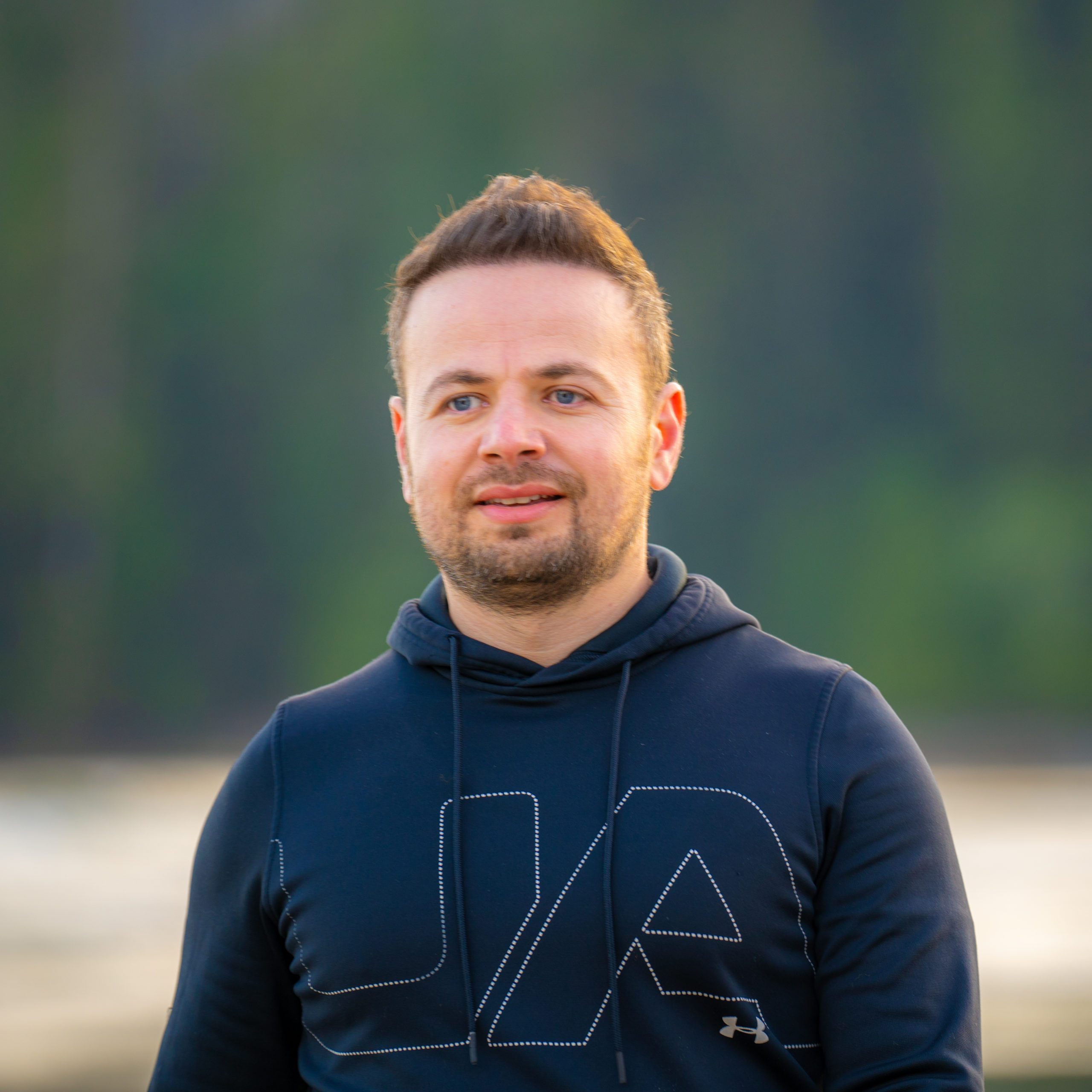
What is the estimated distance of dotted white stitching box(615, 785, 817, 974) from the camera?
4.40 ft

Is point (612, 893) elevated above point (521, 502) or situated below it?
below

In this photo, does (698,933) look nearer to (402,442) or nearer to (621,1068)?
(621,1068)

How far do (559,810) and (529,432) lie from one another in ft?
1.49

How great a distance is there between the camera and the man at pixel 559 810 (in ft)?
4.35

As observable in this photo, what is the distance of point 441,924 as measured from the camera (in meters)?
1.38

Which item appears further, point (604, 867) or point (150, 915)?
point (150, 915)

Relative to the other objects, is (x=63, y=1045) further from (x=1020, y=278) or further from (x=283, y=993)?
(x=1020, y=278)

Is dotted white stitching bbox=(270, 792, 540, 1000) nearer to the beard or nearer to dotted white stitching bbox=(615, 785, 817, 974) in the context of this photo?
dotted white stitching bbox=(615, 785, 817, 974)

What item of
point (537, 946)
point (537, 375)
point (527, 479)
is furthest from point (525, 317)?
point (537, 946)

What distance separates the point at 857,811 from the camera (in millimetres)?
1349

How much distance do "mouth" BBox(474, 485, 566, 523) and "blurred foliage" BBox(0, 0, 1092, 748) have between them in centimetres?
1070

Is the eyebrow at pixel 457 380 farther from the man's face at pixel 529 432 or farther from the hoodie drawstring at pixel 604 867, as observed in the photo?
the hoodie drawstring at pixel 604 867

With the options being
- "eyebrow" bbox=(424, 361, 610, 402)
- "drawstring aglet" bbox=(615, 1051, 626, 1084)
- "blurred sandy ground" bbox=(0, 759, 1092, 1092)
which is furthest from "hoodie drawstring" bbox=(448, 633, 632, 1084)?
"blurred sandy ground" bbox=(0, 759, 1092, 1092)

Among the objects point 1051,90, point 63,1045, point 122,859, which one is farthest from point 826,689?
point 1051,90
